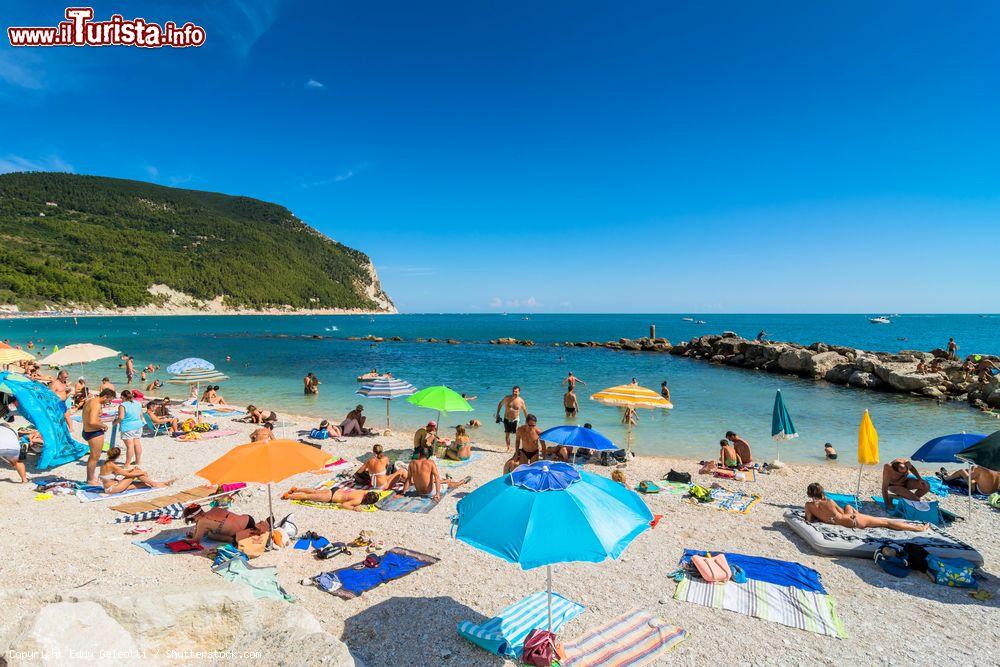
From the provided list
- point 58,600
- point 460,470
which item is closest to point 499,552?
point 58,600

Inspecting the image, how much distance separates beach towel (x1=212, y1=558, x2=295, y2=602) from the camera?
5.85m

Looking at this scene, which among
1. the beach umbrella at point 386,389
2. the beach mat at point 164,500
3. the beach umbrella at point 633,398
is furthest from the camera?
the beach umbrella at point 386,389

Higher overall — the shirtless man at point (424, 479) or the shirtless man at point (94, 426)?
the shirtless man at point (94, 426)

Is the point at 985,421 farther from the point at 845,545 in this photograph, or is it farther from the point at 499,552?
the point at 499,552

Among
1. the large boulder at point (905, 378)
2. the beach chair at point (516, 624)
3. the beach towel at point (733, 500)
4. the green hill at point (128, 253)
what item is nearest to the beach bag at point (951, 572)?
the beach towel at point (733, 500)

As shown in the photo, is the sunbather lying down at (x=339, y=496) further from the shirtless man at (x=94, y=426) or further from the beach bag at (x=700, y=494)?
the beach bag at (x=700, y=494)

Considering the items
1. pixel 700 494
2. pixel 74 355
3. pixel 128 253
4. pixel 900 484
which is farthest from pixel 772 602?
pixel 128 253

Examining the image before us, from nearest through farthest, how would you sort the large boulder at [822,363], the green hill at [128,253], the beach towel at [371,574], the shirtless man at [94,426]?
the beach towel at [371,574]
the shirtless man at [94,426]
the large boulder at [822,363]
the green hill at [128,253]

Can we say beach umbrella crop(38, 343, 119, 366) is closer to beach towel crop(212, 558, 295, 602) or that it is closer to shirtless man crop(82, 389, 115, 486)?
shirtless man crop(82, 389, 115, 486)

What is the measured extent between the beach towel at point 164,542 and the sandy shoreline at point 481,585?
6.2 inches

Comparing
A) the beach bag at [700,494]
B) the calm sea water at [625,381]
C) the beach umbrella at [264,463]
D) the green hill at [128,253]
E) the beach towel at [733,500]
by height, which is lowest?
the calm sea water at [625,381]

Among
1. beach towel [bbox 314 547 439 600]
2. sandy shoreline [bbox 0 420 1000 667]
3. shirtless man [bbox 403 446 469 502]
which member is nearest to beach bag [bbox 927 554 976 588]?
sandy shoreline [bbox 0 420 1000 667]

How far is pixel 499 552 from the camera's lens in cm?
429

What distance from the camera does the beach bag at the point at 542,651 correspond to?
4.93 m
